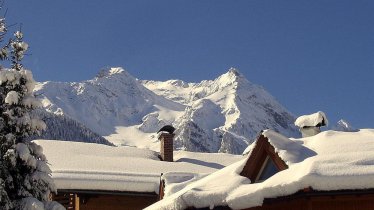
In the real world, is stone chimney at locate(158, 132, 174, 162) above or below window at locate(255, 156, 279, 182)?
above

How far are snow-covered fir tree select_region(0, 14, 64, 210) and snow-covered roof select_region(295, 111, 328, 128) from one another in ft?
24.6

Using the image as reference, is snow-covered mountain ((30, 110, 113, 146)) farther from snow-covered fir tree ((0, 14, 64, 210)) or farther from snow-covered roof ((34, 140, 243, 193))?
snow-covered fir tree ((0, 14, 64, 210))

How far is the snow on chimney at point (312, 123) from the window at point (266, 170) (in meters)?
4.62

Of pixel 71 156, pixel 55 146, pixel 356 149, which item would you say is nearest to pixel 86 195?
pixel 71 156

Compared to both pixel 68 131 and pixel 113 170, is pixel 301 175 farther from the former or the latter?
pixel 68 131

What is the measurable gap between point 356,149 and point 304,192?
2.49 meters

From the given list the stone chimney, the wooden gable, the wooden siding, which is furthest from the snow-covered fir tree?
the stone chimney

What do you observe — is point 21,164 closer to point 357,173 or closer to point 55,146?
point 357,173

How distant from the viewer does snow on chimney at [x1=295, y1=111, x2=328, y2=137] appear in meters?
17.9

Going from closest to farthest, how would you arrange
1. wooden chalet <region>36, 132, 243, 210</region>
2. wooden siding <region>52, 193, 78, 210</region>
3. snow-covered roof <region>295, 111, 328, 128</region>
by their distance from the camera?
1. snow-covered roof <region>295, 111, 328, 128</region>
2. wooden chalet <region>36, 132, 243, 210</region>
3. wooden siding <region>52, 193, 78, 210</region>

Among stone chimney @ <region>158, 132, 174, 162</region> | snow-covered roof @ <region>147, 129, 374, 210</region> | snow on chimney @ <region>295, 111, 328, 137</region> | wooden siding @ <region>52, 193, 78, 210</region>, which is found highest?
stone chimney @ <region>158, 132, 174, 162</region>

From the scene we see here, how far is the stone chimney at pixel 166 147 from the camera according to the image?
27.3 m

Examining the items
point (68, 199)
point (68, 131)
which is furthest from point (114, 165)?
point (68, 131)

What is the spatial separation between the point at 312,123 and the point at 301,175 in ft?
23.1
